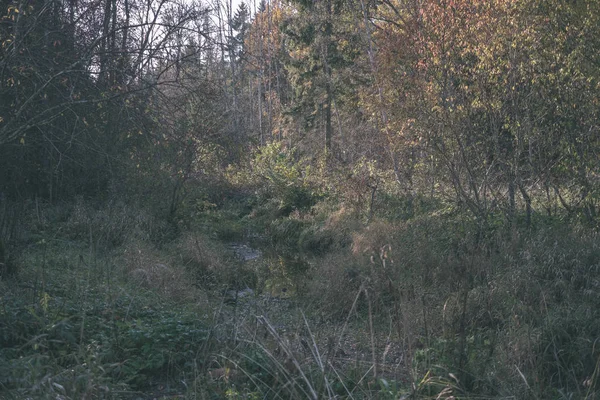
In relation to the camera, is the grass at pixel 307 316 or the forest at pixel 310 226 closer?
the grass at pixel 307 316

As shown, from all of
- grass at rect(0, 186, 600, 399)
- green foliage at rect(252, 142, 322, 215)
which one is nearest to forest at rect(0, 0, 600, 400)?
grass at rect(0, 186, 600, 399)

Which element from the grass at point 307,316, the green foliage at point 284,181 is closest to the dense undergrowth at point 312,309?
the grass at point 307,316

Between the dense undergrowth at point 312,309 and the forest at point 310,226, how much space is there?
52mm

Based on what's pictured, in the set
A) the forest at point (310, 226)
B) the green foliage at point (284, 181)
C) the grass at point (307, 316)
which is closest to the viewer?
the grass at point (307, 316)

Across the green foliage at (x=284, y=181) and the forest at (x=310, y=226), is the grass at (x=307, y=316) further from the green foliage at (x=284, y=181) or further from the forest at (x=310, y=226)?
the green foliage at (x=284, y=181)

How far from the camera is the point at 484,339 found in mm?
7293

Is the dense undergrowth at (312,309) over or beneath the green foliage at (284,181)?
beneath

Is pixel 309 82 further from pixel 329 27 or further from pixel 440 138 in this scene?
pixel 440 138

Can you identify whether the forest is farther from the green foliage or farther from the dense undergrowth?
the green foliage

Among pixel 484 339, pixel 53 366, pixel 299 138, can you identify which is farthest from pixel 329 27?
pixel 53 366

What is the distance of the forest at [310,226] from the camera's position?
5672mm

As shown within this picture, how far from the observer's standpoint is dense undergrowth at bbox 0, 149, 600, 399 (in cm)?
513

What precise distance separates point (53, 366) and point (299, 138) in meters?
30.7

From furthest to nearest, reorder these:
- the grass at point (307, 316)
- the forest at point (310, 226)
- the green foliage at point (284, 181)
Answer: the green foliage at point (284, 181) → the forest at point (310, 226) → the grass at point (307, 316)
